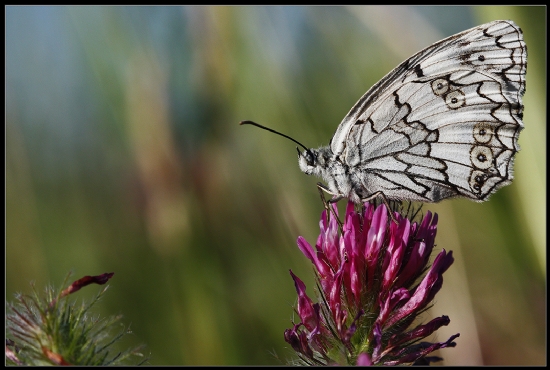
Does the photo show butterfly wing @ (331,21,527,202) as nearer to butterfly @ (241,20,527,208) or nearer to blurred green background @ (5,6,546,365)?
butterfly @ (241,20,527,208)

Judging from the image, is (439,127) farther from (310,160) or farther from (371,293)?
(371,293)

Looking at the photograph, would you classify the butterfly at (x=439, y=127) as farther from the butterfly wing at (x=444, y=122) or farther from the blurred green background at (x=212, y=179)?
the blurred green background at (x=212, y=179)

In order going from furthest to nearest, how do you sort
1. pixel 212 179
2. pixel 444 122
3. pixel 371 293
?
pixel 212 179 < pixel 444 122 < pixel 371 293

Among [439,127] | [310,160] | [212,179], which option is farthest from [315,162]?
[212,179]

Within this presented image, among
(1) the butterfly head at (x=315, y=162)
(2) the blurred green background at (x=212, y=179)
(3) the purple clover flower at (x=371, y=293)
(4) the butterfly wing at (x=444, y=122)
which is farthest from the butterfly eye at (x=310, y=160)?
(2) the blurred green background at (x=212, y=179)

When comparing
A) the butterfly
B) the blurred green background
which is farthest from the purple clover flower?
the blurred green background

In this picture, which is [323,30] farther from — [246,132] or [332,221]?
[332,221]
